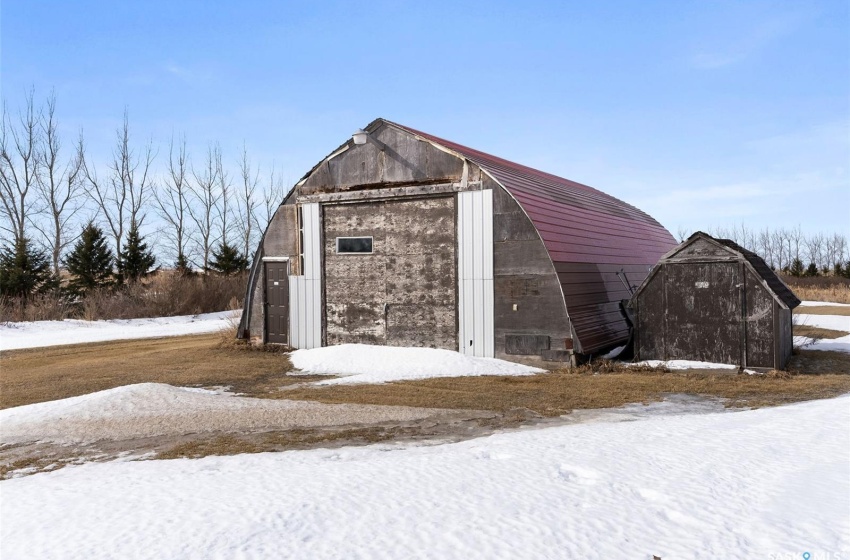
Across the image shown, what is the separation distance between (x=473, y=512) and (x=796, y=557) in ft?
6.28

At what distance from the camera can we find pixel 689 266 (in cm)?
1138

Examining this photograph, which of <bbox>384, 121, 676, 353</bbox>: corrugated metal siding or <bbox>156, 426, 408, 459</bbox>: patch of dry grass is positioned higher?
<bbox>384, 121, 676, 353</bbox>: corrugated metal siding

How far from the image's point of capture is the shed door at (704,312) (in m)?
11.0

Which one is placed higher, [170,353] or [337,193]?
[337,193]

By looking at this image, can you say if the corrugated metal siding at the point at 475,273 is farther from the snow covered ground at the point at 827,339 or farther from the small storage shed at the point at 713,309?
the snow covered ground at the point at 827,339

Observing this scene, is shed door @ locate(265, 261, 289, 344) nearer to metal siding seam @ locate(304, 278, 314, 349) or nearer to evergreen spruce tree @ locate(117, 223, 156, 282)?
metal siding seam @ locate(304, 278, 314, 349)

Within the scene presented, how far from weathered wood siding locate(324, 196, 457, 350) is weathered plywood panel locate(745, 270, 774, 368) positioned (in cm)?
571

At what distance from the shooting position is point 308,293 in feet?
48.1

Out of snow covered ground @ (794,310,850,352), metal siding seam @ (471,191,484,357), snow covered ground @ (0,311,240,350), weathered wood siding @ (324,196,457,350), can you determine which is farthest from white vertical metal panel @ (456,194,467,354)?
snow covered ground @ (794,310,850,352)

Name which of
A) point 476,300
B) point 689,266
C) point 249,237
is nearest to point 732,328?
point 689,266

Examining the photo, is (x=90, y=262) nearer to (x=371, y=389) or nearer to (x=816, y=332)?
(x=371, y=389)

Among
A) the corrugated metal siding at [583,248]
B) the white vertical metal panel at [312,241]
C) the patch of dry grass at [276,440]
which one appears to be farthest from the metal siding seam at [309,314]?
the patch of dry grass at [276,440]

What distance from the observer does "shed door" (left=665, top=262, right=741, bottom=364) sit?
1095 centimetres

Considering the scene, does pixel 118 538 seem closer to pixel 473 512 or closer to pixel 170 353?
pixel 473 512
